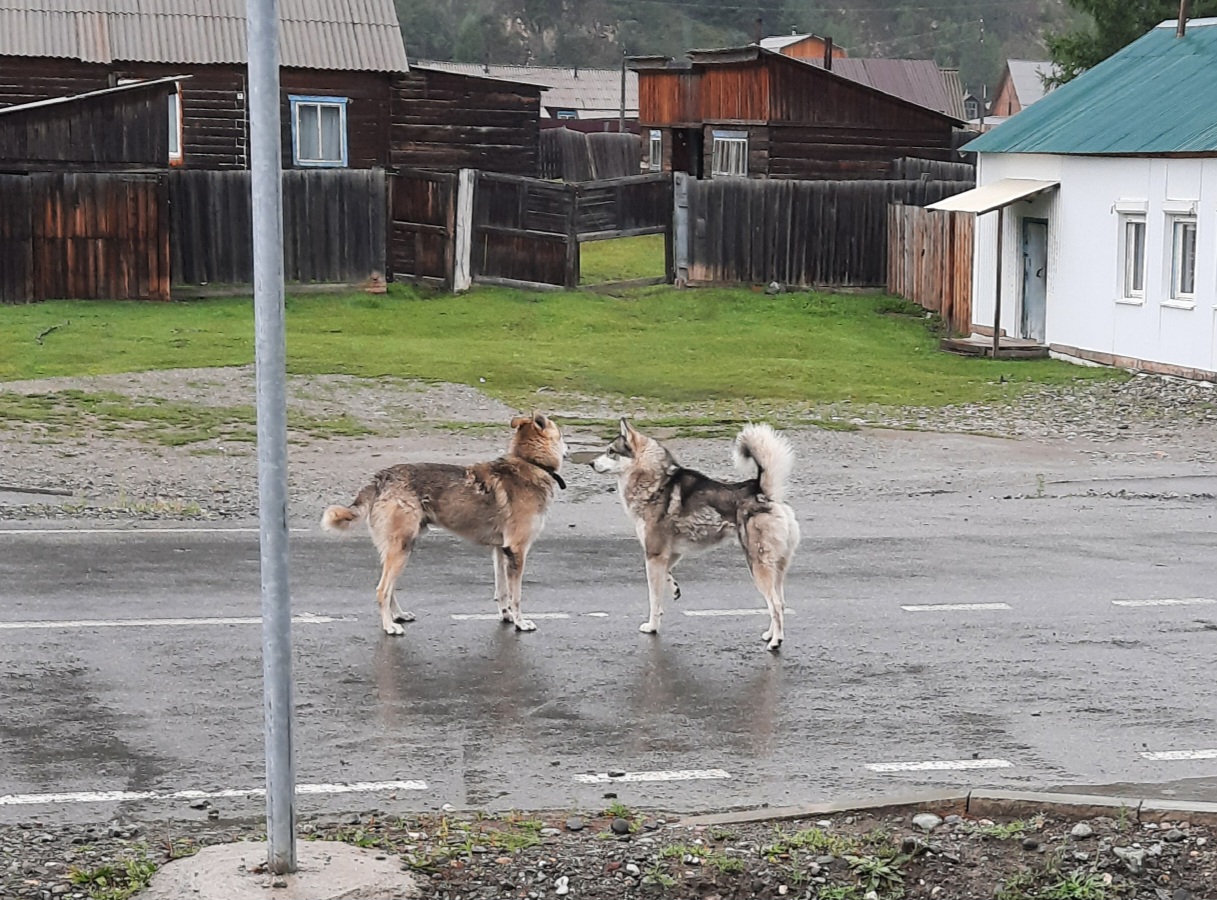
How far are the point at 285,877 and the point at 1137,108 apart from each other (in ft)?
74.9

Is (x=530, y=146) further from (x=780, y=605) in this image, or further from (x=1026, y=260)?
(x=780, y=605)

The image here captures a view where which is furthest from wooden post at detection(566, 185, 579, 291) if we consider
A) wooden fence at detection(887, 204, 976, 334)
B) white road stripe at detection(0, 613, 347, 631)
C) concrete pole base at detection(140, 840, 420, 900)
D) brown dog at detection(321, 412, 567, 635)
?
concrete pole base at detection(140, 840, 420, 900)

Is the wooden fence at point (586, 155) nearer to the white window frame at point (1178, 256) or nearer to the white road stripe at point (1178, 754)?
the white window frame at point (1178, 256)

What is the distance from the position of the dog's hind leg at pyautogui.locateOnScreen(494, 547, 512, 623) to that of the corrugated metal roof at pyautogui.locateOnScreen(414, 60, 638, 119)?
85143 millimetres

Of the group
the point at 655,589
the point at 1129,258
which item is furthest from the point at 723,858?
the point at 1129,258

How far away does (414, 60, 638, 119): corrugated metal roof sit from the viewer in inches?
3804

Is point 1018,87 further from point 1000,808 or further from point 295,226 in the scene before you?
point 1000,808

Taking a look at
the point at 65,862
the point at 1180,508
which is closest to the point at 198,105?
the point at 1180,508

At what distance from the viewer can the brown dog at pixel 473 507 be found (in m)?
10.4

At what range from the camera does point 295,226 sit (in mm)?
29016

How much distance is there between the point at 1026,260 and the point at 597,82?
7563 centimetres

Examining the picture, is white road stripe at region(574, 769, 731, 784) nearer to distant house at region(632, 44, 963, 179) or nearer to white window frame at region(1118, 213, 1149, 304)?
white window frame at region(1118, 213, 1149, 304)

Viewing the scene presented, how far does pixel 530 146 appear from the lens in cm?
4053

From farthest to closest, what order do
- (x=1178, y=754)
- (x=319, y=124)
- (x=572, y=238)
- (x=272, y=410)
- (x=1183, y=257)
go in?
(x=319, y=124) < (x=572, y=238) < (x=1183, y=257) < (x=1178, y=754) < (x=272, y=410)
